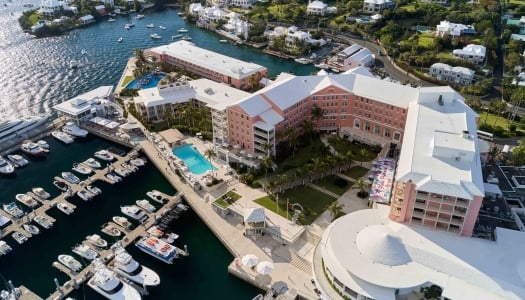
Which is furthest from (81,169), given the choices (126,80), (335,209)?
(335,209)

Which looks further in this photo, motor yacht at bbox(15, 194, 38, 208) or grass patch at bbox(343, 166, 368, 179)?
grass patch at bbox(343, 166, 368, 179)

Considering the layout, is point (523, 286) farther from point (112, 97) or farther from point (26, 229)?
point (112, 97)

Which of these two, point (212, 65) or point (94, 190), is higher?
point (212, 65)

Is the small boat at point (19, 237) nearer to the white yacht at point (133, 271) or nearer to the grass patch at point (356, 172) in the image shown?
the white yacht at point (133, 271)

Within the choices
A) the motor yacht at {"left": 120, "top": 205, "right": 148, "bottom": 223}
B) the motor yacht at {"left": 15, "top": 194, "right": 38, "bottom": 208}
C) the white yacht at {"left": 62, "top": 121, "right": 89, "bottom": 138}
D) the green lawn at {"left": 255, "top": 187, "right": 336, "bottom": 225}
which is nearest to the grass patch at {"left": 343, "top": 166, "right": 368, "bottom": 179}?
the green lawn at {"left": 255, "top": 187, "right": 336, "bottom": 225}

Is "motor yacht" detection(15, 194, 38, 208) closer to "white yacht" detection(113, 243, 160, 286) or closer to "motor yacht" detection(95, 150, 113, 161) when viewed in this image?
"motor yacht" detection(95, 150, 113, 161)

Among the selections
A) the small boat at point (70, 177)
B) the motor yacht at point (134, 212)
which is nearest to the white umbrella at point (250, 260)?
the motor yacht at point (134, 212)

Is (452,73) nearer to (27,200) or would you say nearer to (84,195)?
(84,195)
